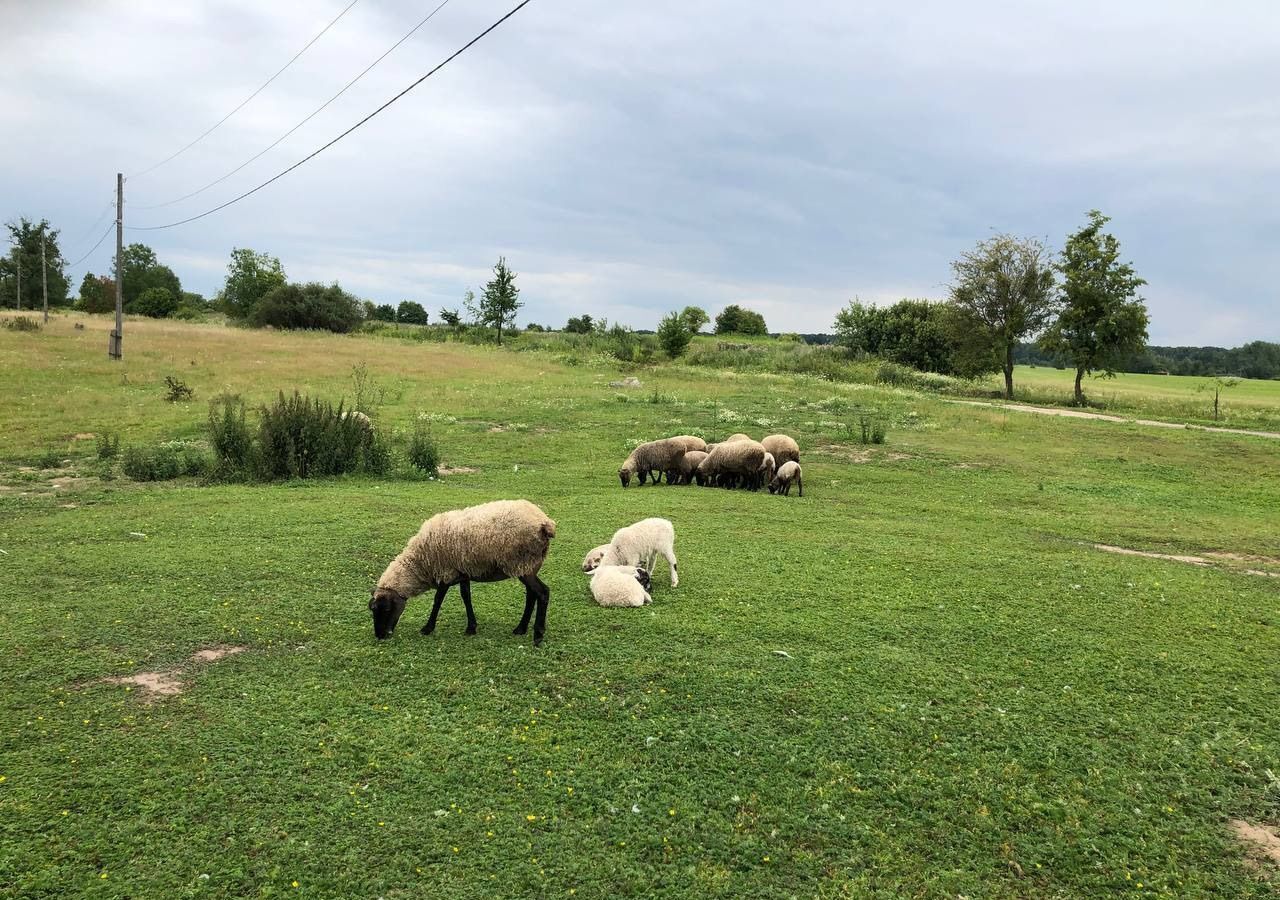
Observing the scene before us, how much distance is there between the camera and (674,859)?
4.35m

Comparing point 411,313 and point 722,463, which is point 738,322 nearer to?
point 411,313

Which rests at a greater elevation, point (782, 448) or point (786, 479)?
point (782, 448)

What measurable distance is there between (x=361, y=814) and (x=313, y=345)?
5634cm

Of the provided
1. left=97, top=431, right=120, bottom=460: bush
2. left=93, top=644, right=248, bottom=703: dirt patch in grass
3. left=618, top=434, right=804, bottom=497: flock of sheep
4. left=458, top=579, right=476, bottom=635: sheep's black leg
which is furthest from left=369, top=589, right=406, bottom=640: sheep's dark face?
left=97, top=431, right=120, bottom=460: bush

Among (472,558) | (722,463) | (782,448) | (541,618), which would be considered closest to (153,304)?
(722,463)

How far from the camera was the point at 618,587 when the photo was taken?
8.20 m

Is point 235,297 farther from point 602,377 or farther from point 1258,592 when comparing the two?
point 1258,592

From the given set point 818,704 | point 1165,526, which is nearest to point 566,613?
point 818,704

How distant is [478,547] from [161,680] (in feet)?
9.16

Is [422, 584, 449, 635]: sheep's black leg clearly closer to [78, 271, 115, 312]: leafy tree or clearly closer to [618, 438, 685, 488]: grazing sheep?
[618, 438, 685, 488]: grazing sheep

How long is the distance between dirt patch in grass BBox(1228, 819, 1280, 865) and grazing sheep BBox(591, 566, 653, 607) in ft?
17.0

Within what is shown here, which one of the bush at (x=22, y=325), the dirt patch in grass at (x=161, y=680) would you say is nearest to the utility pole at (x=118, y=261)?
the bush at (x=22, y=325)

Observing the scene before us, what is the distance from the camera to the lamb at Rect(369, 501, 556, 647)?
21.9ft

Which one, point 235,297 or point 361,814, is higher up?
point 235,297
